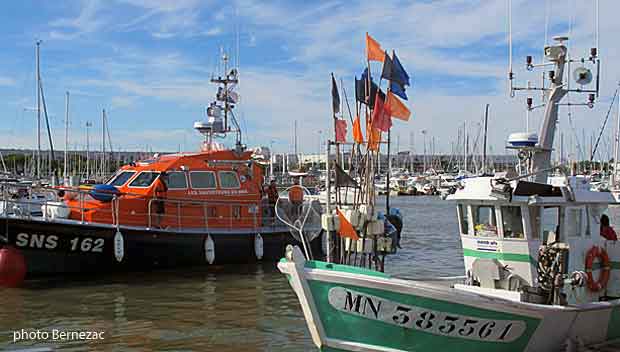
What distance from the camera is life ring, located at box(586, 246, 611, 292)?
9.94 meters

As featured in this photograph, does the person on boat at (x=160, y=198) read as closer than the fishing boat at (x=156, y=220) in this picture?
No

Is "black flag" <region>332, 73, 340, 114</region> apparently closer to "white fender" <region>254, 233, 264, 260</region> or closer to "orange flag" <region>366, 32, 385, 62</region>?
"orange flag" <region>366, 32, 385, 62</region>

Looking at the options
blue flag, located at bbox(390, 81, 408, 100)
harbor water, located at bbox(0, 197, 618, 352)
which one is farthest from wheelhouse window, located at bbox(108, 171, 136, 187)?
blue flag, located at bbox(390, 81, 408, 100)

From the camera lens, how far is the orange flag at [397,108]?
9.74m

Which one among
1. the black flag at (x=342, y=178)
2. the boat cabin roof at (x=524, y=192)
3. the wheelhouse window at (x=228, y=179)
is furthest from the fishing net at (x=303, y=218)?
the wheelhouse window at (x=228, y=179)

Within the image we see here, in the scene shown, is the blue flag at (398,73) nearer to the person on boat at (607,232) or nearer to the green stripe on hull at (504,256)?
the green stripe on hull at (504,256)

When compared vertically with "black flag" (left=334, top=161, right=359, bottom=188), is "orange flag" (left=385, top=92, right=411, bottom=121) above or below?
above

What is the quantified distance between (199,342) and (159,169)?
24.4ft

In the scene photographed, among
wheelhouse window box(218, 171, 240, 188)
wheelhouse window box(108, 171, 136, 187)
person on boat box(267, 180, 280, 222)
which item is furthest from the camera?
person on boat box(267, 180, 280, 222)

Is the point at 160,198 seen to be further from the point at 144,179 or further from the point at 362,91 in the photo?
the point at 362,91

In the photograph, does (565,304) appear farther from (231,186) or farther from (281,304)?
(231,186)

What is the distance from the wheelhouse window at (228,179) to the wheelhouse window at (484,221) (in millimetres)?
9683

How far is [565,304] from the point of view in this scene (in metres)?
8.94

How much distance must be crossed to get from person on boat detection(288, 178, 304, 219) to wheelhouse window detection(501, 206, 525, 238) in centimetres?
297
